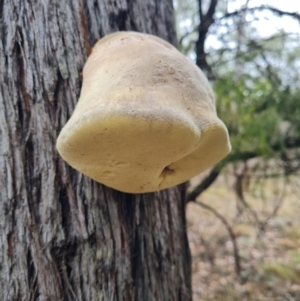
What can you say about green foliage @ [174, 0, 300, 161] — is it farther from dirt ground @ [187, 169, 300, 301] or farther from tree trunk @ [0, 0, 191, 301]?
tree trunk @ [0, 0, 191, 301]

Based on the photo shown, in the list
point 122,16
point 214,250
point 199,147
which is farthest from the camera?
point 214,250

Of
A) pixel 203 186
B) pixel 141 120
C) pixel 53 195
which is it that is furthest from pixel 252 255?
pixel 141 120

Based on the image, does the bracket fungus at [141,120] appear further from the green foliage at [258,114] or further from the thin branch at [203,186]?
the thin branch at [203,186]

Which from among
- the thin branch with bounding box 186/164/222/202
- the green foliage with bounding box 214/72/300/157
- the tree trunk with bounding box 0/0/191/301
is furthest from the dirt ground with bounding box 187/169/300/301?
the tree trunk with bounding box 0/0/191/301

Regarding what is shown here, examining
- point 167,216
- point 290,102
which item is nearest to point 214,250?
point 290,102

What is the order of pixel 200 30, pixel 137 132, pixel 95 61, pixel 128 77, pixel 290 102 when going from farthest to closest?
pixel 290 102 < pixel 200 30 < pixel 95 61 < pixel 128 77 < pixel 137 132

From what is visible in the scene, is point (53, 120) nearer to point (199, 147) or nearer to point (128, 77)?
point (128, 77)
